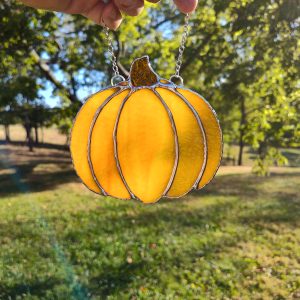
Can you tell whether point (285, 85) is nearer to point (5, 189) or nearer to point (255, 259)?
point (255, 259)

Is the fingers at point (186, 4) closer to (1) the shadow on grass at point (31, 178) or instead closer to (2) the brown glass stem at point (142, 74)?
(2) the brown glass stem at point (142, 74)

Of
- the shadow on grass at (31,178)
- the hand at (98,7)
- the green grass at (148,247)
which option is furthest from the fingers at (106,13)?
the shadow on grass at (31,178)

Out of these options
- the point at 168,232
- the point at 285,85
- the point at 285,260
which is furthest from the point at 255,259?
the point at 285,85

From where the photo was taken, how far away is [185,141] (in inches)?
81.4

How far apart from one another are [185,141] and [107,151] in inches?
15.3

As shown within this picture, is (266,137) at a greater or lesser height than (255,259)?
greater

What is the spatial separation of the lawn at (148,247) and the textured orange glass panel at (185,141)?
4597 mm

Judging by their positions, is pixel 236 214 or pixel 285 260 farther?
pixel 236 214

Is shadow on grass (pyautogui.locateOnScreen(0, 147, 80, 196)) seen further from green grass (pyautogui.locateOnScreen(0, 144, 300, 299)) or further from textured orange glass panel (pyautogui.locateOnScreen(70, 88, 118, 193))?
textured orange glass panel (pyautogui.locateOnScreen(70, 88, 118, 193))

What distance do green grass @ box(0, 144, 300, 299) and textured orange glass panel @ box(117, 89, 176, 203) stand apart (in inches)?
183

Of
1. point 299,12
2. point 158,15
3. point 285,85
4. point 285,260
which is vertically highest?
point 158,15

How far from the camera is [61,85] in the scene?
39.4 feet

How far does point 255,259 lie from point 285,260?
60 cm

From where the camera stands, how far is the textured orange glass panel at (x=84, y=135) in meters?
2.19
